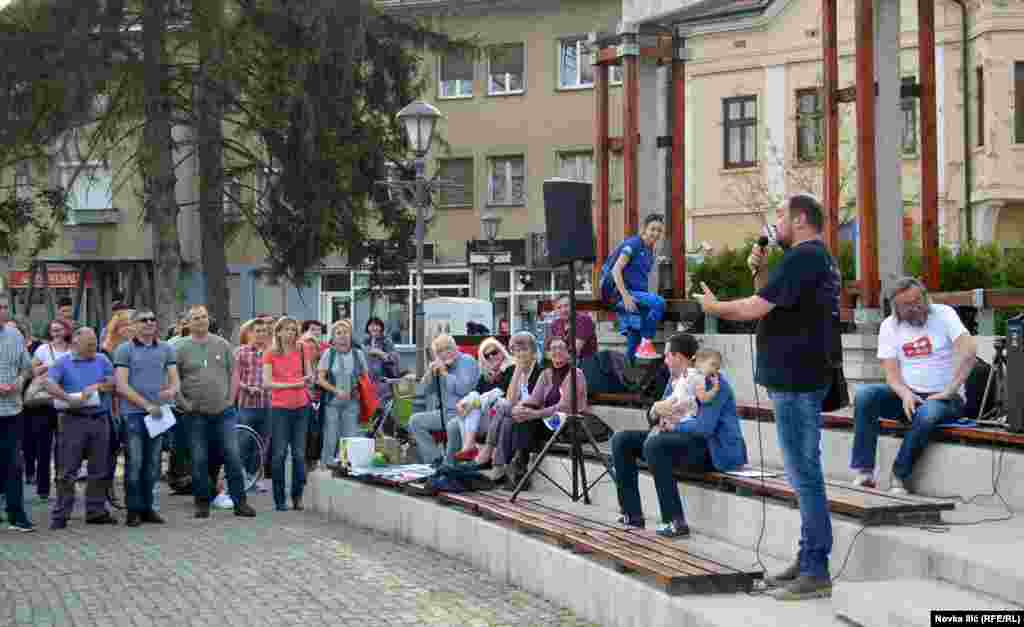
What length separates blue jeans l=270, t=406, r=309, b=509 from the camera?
16812 millimetres

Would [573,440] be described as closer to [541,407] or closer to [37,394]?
[541,407]

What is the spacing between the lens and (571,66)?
4991 cm

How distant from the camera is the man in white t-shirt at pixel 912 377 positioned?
10594mm

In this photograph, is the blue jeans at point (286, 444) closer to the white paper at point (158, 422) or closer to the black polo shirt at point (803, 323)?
the white paper at point (158, 422)

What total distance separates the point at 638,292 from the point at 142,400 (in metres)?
4.55

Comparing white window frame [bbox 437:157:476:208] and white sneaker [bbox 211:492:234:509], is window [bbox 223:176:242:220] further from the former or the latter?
white window frame [bbox 437:157:476:208]

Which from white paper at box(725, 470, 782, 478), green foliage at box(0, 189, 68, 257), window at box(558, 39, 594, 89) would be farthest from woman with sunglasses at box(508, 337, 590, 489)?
window at box(558, 39, 594, 89)

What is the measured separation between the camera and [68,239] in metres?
53.0

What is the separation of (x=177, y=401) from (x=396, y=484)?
249 cm

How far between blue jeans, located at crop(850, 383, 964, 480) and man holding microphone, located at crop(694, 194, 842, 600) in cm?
212

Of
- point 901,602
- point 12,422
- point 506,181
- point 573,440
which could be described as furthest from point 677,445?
point 506,181

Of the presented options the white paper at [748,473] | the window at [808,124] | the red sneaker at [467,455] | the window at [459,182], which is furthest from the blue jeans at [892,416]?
the window at [459,182]

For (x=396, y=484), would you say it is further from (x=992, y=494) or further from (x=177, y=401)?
(x=992, y=494)

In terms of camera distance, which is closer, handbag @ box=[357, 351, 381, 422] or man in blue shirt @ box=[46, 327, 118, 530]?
man in blue shirt @ box=[46, 327, 118, 530]
